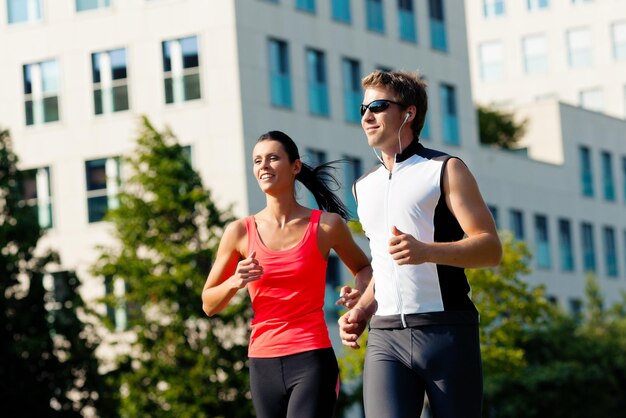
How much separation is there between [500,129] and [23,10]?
2254 centimetres

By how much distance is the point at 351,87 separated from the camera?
2087 inches

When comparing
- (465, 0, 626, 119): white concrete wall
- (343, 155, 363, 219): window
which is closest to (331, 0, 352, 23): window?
(343, 155, 363, 219): window

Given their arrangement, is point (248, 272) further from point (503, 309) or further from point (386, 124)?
point (503, 309)

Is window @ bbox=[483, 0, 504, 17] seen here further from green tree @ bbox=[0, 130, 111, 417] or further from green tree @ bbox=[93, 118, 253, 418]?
green tree @ bbox=[0, 130, 111, 417]

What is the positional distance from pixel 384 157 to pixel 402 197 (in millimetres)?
345

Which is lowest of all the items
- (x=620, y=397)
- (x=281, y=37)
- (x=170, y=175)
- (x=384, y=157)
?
(x=620, y=397)

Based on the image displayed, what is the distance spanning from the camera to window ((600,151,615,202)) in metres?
71.0

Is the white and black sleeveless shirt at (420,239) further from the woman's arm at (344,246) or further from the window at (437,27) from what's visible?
the window at (437,27)

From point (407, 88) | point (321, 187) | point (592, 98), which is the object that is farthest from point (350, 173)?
point (407, 88)

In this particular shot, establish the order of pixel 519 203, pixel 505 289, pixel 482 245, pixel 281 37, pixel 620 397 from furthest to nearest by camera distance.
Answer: pixel 519 203, pixel 620 397, pixel 281 37, pixel 505 289, pixel 482 245

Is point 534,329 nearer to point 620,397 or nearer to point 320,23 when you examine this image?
point 620,397

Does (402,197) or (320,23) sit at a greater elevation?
(320,23)

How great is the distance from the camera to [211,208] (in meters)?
38.5

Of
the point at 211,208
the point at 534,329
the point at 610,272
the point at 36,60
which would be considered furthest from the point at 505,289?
the point at 610,272
